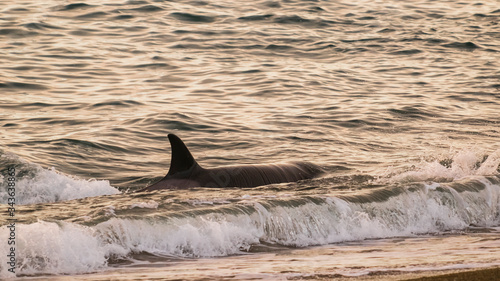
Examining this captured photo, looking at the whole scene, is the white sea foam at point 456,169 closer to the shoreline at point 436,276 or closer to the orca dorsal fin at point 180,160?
the orca dorsal fin at point 180,160

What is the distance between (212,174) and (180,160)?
634 millimetres

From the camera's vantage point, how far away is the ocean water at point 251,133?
9352 millimetres

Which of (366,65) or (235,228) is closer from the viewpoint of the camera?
(235,228)

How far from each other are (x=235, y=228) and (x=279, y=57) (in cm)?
1734

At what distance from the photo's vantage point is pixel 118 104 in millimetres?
19969

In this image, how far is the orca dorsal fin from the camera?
476 inches

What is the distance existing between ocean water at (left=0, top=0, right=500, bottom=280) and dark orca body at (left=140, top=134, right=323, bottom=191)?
37cm

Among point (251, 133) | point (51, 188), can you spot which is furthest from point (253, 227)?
point (251, 133)

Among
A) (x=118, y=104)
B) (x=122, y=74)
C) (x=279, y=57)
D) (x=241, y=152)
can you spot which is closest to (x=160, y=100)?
(x=118, y=104)

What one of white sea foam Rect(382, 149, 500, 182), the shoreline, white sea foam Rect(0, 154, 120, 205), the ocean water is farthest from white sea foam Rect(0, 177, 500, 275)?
white sea foam Rect(0, 154, 120, 205)

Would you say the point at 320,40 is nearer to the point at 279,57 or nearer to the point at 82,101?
the point at 279,57

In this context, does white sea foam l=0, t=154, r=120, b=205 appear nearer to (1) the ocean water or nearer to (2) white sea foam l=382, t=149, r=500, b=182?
(1) the ocean water

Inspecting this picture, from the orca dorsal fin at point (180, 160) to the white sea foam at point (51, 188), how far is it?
3.74ft

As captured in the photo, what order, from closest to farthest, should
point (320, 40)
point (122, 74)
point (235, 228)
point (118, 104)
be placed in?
point (235, 228) < point (118, 104) < point (122, 74) < point (320, 40)
